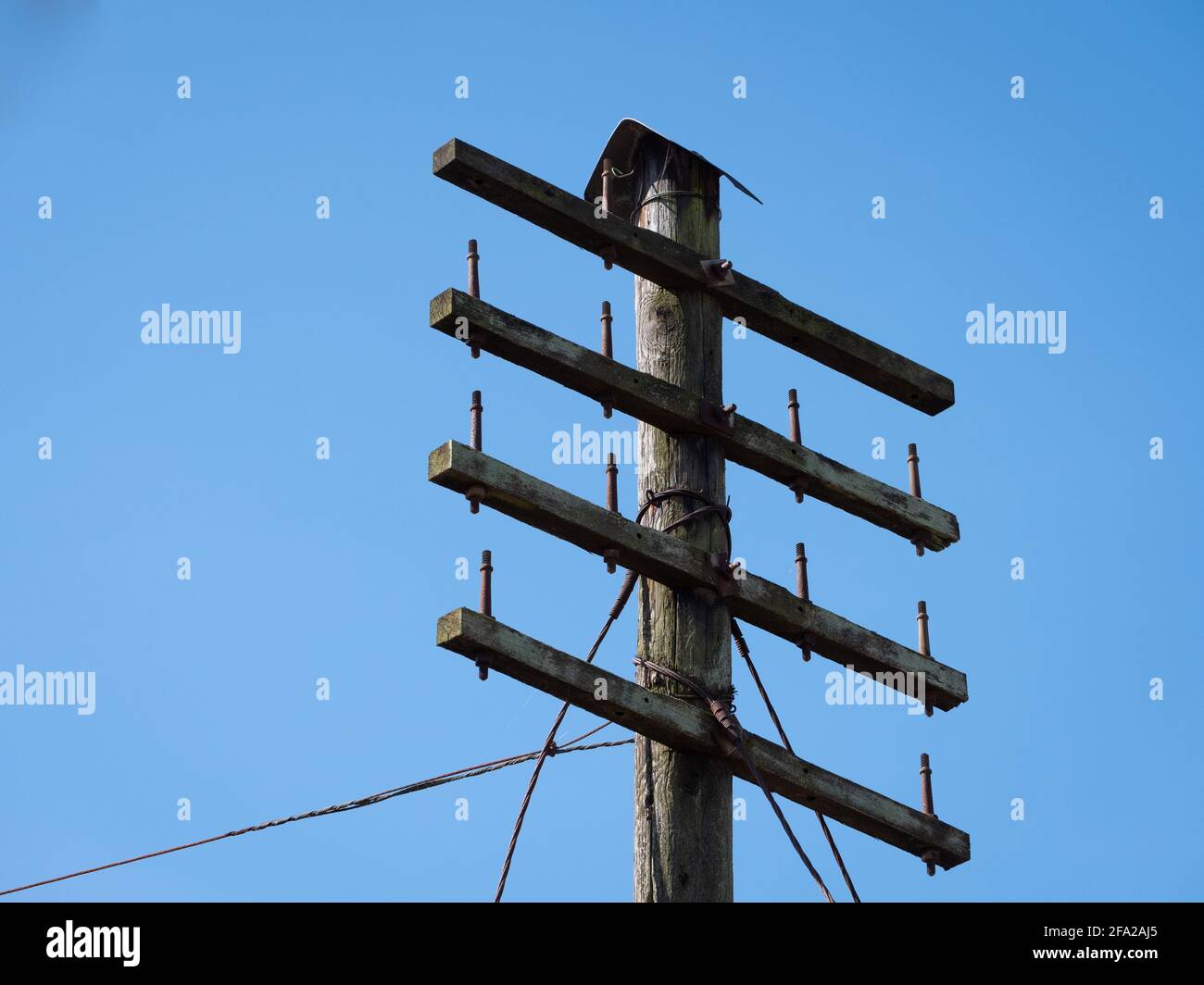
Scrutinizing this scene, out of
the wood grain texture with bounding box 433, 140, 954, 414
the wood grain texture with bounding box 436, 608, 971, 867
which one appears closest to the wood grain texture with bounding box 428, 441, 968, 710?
the wood grain texture with bounding box 436, 608, 971, 867

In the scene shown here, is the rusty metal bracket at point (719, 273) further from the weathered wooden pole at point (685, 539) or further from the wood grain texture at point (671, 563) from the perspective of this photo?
the wood grain texture at point (671, 563)

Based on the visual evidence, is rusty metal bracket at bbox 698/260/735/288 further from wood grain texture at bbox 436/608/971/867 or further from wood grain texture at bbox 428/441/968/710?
wood grain texture at bbox 436/608/971/867

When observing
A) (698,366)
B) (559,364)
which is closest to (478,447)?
(559,364)

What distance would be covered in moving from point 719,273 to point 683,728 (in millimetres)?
2254

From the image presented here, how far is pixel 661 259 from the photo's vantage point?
449 inches

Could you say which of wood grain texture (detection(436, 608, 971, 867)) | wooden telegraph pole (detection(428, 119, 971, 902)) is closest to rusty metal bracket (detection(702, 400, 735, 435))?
wooden telegraph pole (detection(428, 119, 971, 902))

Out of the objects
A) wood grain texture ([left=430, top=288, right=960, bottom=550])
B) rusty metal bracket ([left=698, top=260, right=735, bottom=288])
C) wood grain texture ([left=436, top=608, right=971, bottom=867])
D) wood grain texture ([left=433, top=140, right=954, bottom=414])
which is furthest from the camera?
rusty metal bracket ([left=698, top=260, right=735, bottom=288])

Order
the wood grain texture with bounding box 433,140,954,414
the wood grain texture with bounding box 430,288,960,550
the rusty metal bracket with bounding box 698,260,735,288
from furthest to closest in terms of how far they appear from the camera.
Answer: the rusty metal bracket with bounding box 698,260,735,288 → the wood grain texture with bounding box 433,140,954,414 → the wood grain texture with bounding box 430,288,960,550

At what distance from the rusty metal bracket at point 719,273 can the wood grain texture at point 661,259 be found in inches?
0.9

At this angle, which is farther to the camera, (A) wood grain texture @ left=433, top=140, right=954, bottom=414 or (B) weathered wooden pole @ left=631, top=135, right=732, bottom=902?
(A) wood grain texture @ left=433, top=140, right=954, bottom=414

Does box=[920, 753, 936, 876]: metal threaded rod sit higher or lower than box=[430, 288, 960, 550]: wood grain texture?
lower

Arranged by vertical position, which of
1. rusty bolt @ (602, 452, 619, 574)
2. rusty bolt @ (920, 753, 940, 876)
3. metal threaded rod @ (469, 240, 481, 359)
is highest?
metal threaded rod @ (469, 240, 481, 359)

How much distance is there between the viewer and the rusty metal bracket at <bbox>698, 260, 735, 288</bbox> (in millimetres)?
11508
